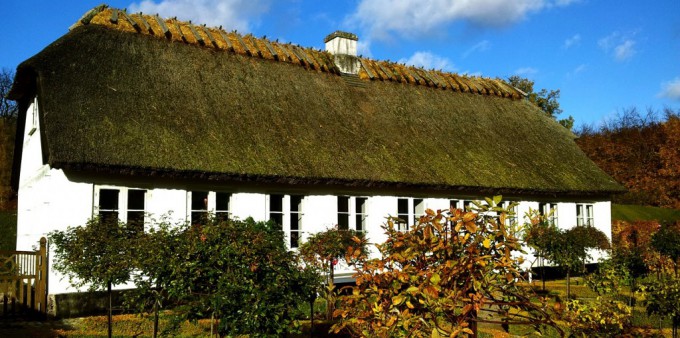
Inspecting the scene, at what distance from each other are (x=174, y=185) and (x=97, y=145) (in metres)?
1.88

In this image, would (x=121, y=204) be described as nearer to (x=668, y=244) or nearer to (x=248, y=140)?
(x=248, y=140)

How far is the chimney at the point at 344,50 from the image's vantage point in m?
19.7

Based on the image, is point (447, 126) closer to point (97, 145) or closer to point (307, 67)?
point (307, 67)

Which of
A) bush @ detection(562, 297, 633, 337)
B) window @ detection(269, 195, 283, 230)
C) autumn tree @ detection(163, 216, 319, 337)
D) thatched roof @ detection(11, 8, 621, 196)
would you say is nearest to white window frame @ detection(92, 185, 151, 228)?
thatched roof @ detection(11, 8, 621, 196)

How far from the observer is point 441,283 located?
4027 mm

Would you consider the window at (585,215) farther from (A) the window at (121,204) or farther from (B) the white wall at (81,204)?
(A) the window at (121,204)

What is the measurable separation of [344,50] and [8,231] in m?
13.9

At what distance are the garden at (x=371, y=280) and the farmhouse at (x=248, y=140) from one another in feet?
4.70

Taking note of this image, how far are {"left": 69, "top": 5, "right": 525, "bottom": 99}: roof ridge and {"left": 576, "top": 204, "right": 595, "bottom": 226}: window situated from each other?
5.26 m

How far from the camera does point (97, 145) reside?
11844mm

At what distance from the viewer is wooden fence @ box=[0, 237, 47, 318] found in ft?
38.2

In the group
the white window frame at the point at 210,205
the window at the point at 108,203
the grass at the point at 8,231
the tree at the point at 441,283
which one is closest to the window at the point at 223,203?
the white window frame at the point at 210,205

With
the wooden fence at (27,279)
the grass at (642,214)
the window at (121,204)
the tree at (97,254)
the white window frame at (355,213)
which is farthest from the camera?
the grass at (642,214)

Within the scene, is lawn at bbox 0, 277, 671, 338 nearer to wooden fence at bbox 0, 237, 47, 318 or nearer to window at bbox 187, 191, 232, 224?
wooden fence at bbox 0, 237, 47, 318
